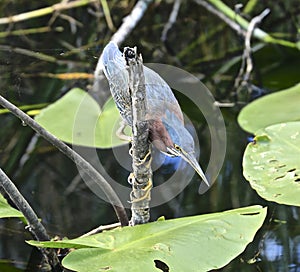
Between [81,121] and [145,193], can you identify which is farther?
[81,121]

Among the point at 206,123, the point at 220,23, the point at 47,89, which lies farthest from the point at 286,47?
the point at 47,89

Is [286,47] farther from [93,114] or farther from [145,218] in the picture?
[145,218]

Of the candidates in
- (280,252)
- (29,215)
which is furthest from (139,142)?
(280,252)

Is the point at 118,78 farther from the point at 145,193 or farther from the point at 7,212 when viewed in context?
the point at 7,212

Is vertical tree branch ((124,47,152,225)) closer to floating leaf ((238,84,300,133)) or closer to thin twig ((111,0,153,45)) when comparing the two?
floating leaf ((238,84,300,133))

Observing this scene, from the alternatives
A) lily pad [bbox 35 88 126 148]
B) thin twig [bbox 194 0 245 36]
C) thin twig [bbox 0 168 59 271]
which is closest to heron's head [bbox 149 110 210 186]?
thin twig [bbox 0 168 59 271]

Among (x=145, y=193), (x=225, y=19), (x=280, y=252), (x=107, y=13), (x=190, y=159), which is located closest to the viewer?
(x=190, y=159)

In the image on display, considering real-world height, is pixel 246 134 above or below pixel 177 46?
below
